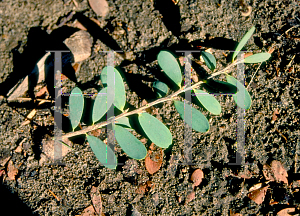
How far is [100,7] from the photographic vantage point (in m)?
1.29

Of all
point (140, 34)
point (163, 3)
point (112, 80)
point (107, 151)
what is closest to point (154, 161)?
point (107, 151)

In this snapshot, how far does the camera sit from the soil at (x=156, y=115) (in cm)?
120

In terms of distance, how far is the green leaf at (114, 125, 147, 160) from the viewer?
101cm

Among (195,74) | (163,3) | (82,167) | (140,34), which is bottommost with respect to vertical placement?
(82,167)

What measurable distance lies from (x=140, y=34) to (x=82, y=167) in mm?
811

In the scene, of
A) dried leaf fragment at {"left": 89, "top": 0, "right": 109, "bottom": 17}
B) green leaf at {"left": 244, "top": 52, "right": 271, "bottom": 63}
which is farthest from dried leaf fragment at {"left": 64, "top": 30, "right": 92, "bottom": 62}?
green leaf at {"left": 244, "top": 52, "right": 271, "bottom": 63}

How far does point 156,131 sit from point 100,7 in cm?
81

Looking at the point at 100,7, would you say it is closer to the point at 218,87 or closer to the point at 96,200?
the point at 218,87

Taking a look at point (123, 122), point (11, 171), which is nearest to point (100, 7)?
point (123, 122)

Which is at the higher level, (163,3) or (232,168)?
(163,3)

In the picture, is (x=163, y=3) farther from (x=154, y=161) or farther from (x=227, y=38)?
(x=154, y=161)

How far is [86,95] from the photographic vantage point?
1227 millimetres

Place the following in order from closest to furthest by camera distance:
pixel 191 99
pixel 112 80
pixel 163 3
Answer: pixel 112 80 → pixel 191 99 → pixel 163 3

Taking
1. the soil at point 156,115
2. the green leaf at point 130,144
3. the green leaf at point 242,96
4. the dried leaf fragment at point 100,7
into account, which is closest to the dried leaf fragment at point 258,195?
the soil at point 156,115
